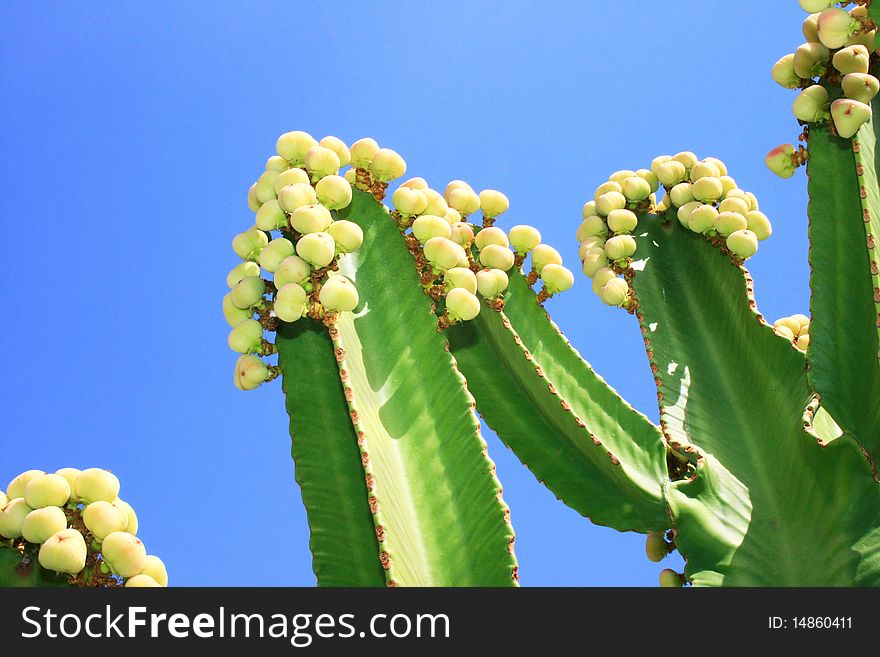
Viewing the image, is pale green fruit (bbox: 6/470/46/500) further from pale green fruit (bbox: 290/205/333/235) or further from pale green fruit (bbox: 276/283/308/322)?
pale green fruit (bbox: 290/205/333/235)

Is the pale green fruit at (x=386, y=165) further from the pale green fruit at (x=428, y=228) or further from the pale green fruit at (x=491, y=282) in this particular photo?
the pale green fruit at (x=491, y=282)

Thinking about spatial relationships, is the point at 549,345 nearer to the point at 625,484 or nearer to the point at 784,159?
the point at 625,484

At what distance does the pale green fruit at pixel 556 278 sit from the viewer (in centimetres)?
367

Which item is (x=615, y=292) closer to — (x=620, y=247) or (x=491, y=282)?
(x=620, y=247)

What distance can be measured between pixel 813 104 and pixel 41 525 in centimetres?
269

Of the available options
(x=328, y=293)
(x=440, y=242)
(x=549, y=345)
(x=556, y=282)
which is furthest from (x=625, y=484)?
(x=328, y=293)

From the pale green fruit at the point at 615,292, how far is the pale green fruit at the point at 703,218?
346 mm

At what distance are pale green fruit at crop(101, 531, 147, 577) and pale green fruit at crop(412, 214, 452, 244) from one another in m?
1.30

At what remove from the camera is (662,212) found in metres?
4.08

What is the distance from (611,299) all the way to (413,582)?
1640 mm

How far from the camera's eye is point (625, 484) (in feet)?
10.9

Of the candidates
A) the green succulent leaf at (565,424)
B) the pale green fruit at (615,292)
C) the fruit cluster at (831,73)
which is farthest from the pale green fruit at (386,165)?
the fruit cluster at (831,73)

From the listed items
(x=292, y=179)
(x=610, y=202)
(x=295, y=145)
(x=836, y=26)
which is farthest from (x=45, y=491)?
(x=836, y=26)

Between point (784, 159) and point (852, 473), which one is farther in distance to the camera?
point (784, 159)
